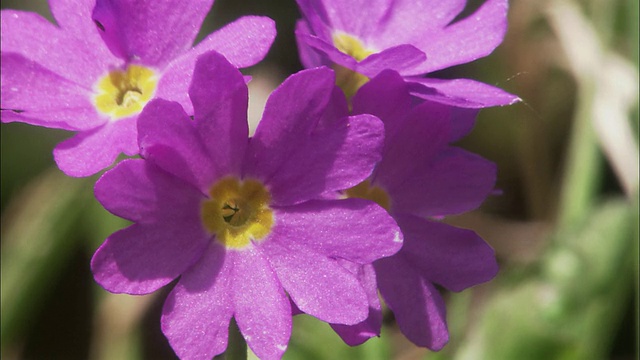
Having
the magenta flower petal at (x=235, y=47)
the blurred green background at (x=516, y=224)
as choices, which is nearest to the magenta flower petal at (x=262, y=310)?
the magenta flower petal at (x=235, y=47)

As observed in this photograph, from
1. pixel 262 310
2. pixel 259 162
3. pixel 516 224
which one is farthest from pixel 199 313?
pixel 516 224

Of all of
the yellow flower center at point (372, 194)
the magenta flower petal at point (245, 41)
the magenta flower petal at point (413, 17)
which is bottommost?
the yellow flower center at point (372, 194)

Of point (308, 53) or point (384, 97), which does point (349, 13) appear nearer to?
point (308, 53)

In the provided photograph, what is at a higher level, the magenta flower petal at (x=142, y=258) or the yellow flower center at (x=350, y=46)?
the yellow flower center at (x=350, y=46)

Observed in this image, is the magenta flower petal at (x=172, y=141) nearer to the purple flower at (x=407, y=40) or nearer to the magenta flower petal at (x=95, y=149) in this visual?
the magenta flower petal at (x=95, y=149)

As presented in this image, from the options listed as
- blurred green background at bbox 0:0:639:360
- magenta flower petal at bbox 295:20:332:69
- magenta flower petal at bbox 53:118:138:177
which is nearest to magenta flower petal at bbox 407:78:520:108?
magenta flower petal at bbox 295:20:332:69

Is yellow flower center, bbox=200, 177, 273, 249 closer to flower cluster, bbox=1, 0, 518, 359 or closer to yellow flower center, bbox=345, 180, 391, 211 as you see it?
flower cluster, bbox=1, 0, 518, 359
